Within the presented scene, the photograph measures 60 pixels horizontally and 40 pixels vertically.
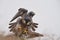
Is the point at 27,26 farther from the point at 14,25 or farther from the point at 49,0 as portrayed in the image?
the point at 49,0

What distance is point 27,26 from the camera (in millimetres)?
2494

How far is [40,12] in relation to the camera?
113 inches

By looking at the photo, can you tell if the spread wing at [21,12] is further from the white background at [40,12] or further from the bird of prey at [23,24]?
the white background at [40,12]

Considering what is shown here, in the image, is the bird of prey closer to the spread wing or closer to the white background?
the spread wing

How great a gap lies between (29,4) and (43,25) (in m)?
0.24

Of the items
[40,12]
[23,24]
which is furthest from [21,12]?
[40,12]

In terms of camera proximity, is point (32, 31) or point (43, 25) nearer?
point (32, 31)

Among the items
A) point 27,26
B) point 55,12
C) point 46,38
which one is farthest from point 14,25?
point 55,12

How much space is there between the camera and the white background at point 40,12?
9.00 feet

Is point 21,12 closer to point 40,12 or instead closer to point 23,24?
point 23,24

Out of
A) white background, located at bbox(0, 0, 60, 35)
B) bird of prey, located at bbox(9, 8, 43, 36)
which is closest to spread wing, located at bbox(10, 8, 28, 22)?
bird of prey, located at bbox(9, 8, 43, 36)

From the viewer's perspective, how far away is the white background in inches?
108

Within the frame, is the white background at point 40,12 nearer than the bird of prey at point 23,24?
No

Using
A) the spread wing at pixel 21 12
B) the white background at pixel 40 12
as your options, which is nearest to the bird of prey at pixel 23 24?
the spread wing at pixel 21 12
